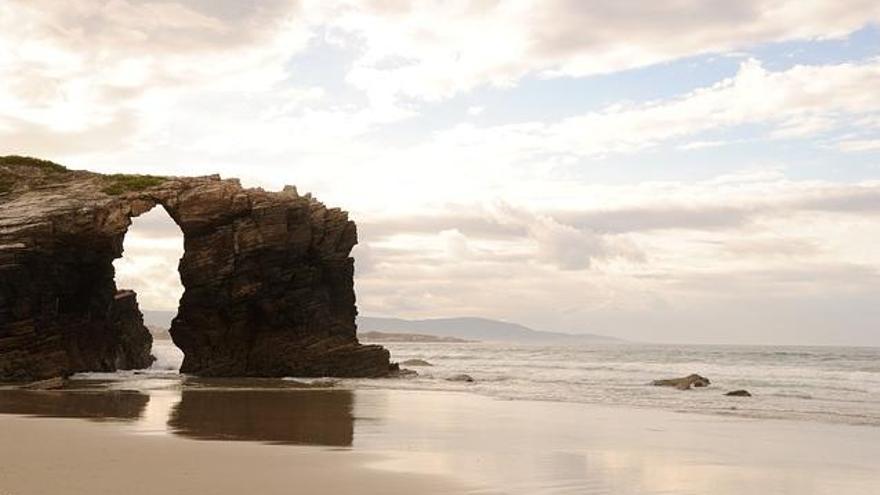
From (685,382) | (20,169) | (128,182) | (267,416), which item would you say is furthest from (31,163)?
(685,382)

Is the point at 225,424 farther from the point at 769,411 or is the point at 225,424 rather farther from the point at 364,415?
the point at 769,411

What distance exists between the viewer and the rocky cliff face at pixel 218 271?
4419cm

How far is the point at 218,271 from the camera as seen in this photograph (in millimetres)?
47406

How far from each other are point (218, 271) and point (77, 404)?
20.6 meters

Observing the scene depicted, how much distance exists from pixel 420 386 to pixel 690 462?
2595 cm

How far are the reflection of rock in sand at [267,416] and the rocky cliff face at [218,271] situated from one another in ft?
45.4

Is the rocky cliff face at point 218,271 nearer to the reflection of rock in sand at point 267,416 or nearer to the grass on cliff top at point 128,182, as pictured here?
the grass on cliff top at point 128,182

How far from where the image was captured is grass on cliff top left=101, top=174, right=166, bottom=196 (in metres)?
47.2

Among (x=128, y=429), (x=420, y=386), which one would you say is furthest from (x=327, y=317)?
(x=128, y=429)

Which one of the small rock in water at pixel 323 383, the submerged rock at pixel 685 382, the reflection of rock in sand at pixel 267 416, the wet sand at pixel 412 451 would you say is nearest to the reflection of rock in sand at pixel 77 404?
the wet sand at pixel 412 451

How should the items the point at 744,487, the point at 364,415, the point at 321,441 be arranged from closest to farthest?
the point at 744,487
the point at 321,441
the point at 364,415

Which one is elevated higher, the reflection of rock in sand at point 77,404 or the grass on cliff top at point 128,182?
the grass on cliff top at point 128,182

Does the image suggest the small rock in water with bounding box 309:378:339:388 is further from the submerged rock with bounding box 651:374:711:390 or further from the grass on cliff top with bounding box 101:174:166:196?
the submerged rock with bounding box 651:374:711:390

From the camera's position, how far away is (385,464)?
1480cm
